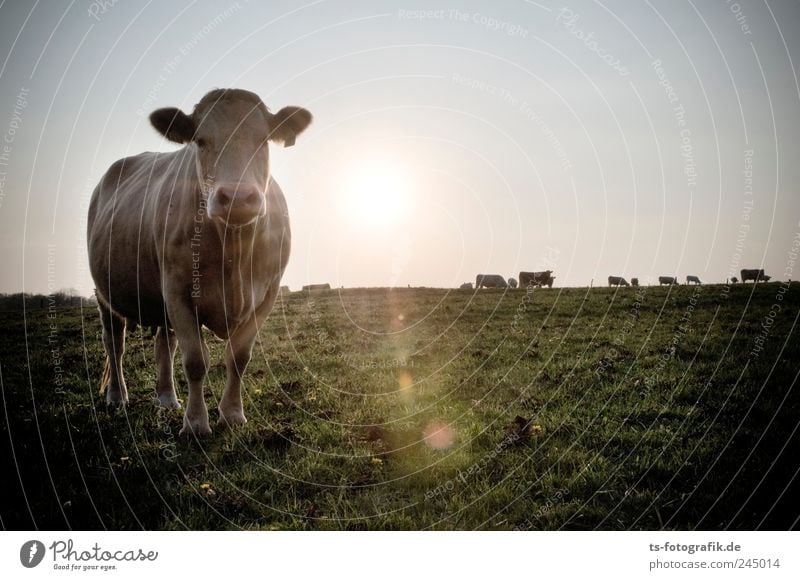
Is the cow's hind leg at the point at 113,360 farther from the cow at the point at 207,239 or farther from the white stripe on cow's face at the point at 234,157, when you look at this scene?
the white stripe on cow's face at the point at 234,157

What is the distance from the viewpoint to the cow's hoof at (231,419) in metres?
5.53

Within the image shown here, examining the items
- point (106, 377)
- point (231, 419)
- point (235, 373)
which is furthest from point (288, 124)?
point (106, 377)

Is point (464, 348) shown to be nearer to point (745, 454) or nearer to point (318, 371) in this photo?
point (318, 371)

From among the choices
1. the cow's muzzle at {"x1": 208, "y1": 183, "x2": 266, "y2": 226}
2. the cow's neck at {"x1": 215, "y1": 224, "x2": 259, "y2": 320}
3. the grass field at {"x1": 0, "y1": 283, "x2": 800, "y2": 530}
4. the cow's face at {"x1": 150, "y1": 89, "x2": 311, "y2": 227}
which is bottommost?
the grass field at {"x1": 0, "y1": 283, "x2": 800, "y2": 530}

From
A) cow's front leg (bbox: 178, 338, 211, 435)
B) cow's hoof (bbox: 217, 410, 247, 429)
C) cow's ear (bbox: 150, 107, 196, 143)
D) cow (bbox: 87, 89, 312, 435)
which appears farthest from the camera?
cow's hoof (bbox: 217, 410, 247, 429)

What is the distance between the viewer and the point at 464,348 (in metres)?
10.0

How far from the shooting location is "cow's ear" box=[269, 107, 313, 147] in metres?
5.30

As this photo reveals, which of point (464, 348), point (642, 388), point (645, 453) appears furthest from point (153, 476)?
point (464, 348)

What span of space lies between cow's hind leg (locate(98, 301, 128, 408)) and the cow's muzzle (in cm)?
362

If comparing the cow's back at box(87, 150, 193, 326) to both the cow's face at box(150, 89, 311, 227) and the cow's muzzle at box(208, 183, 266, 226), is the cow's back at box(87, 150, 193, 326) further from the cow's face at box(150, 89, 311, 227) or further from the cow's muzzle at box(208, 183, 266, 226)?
the cow's muzzle at box(208, 183, 266, 226)

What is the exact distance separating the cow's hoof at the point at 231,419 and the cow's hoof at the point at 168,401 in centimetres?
131

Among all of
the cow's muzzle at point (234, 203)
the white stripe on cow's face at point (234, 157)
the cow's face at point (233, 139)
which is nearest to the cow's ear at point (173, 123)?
the cow's face at point (233, 139)

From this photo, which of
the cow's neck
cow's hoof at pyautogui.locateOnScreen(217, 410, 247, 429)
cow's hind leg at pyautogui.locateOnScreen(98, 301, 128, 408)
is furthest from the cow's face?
cow's hind leg at pyautogui.locateOnScreen(98, 301, 128, 408)
